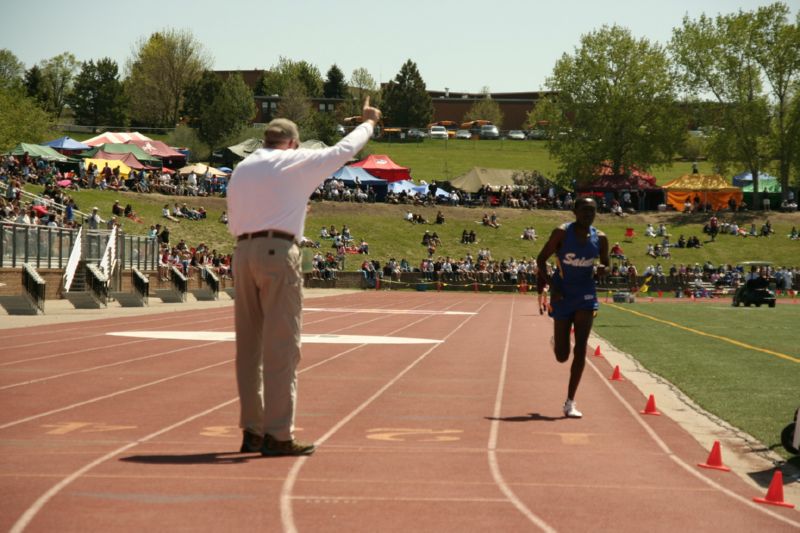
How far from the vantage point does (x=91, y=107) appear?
136 metres

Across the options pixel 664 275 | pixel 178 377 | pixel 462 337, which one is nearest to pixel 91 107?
pixel 664 275

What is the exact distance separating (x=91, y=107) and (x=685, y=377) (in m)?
129

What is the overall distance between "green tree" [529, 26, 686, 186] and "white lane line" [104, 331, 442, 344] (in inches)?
3131

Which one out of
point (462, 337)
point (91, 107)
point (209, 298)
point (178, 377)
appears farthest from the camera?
point (91, 107)

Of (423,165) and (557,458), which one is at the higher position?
(423,165)

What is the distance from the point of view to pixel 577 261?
36.6 feet

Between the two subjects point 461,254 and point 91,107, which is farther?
point 91,107

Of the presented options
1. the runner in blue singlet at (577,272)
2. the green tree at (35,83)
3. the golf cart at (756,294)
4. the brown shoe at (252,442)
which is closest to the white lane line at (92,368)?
the brown shoe at (252,442)

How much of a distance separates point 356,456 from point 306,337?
13.8 m

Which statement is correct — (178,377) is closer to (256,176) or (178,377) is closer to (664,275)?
(256,176)

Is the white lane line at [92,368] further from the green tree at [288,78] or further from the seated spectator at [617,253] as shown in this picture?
the green tree at [288,78]

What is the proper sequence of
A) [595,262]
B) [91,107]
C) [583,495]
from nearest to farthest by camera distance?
[583,495] < [595,262] < [91,107]

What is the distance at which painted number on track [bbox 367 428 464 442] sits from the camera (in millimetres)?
9094

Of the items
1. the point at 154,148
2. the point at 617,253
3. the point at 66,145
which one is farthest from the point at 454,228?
the point at 66,145
